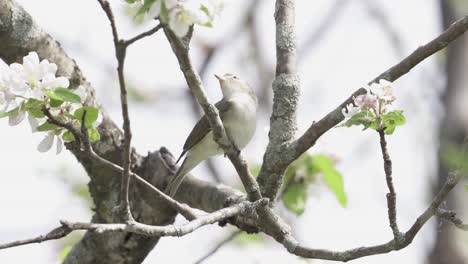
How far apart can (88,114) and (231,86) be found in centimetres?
303

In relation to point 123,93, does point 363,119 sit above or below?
below

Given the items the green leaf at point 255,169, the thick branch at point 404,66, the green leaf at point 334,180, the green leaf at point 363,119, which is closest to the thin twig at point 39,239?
the green leaf at point 363,119

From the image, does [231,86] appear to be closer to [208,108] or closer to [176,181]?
[176,181]

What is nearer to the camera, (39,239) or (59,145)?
(39,239)

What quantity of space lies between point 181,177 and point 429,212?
1803 mm

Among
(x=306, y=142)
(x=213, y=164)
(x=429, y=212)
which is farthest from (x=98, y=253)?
(x=213, y=164)

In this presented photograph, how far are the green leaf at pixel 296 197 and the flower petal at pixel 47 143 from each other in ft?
5.00

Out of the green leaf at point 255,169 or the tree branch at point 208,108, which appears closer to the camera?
the tree branch at point 208,108

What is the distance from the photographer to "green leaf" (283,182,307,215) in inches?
141

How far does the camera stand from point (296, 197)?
12.0 feet

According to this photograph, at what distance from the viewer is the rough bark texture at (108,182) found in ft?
10.4

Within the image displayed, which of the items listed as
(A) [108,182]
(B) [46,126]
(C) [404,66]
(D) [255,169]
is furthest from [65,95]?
(D) [255,169]

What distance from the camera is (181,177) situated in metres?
3.69

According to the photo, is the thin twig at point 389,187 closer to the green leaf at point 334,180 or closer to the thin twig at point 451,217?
the thin twig at point 451,217
